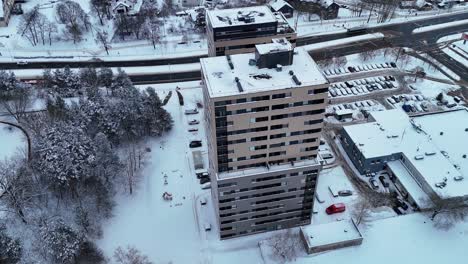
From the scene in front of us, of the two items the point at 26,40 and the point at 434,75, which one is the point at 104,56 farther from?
the point at 434,75

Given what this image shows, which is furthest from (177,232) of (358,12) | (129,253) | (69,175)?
(358,12)

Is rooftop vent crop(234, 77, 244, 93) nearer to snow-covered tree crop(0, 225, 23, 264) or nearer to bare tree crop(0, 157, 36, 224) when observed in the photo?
snow-covered tree crop(0, 225, 23, 264)

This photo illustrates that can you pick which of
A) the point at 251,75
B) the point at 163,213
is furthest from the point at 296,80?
the point at 163,213

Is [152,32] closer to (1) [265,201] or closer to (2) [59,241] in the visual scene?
(1) [265,201]

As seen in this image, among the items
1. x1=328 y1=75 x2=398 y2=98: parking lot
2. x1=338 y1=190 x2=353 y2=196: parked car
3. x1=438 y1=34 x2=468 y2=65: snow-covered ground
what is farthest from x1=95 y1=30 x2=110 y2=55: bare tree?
x1=438 y1=34 x2=468 y2=65: snow-covered ground

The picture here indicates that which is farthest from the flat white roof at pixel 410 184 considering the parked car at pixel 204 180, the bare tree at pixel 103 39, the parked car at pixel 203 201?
the bare tree at pixel 103 39

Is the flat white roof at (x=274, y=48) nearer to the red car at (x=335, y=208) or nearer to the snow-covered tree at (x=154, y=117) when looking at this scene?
the red car at (x=335, y=208)
